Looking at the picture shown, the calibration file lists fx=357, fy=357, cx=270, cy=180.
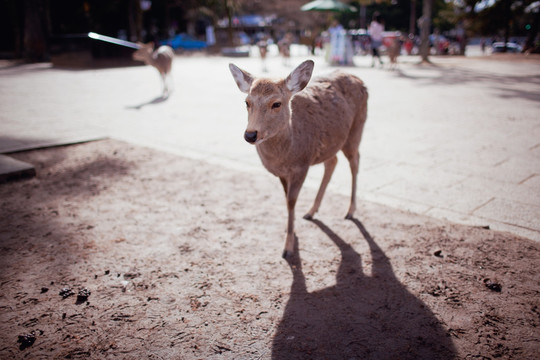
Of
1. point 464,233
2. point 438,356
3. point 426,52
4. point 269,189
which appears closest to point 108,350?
point 438,356

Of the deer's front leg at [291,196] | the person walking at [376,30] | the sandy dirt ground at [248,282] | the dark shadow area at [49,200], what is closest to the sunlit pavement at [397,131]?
the sandy dirt ground at [248,282]

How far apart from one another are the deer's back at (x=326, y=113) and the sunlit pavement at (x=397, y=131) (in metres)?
0.49

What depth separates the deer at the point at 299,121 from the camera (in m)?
2.81

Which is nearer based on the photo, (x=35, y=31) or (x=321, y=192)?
(x=321, y=192)

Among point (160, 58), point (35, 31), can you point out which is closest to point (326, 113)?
point (160, 58)

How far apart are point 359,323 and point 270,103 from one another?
5.63 ft

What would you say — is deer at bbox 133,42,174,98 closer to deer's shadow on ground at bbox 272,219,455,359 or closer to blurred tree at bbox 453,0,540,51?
deer's shadow on ground at bbox 272,219,455,359

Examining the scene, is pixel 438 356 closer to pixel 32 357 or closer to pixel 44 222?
pixel 32 357

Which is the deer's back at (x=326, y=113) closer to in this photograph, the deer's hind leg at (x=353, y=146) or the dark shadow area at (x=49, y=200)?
the deer's hind leg at (x=353, y=146)

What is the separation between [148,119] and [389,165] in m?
5.53

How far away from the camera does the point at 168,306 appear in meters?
2.55

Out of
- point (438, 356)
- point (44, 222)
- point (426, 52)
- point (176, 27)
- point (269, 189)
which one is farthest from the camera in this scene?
point (176, 27)

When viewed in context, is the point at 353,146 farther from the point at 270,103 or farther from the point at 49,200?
the point at 49,200

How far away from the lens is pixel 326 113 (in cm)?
341
